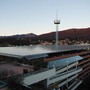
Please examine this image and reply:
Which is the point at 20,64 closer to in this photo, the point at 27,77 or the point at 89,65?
the point at 27,77

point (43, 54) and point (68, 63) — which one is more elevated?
point (43, 54)

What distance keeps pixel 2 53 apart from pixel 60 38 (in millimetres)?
97158

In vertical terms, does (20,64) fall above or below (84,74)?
above

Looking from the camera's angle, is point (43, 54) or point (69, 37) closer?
point (43, 54)

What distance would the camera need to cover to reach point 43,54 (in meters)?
32.6

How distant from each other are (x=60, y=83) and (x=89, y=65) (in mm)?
28687

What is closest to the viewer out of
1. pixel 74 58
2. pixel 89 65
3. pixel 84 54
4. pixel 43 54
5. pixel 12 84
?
pixel 12 84

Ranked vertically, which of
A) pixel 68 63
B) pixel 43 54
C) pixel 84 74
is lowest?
pixel 84 74

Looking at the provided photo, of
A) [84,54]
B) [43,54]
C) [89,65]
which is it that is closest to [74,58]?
[84,54]

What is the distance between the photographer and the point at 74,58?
155 ft

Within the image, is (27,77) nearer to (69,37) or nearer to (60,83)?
(60,83)

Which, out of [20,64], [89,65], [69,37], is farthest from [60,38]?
[20,64]

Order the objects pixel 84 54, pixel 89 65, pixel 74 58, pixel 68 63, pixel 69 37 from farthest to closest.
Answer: pixel 69 37 → pixel 89 65 → pixel 84 54 → pixel 74 58 → pixel 68 63

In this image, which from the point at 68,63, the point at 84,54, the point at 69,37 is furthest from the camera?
the point at 69,37
